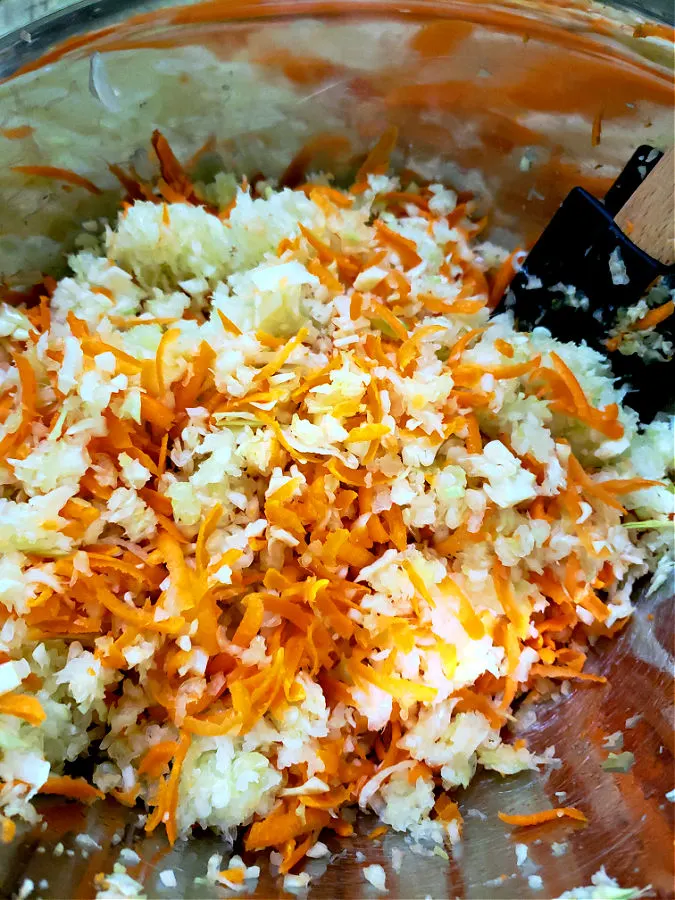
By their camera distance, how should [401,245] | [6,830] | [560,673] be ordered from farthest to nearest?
1. [401,245]
2. [560,673]
3. [6,830]

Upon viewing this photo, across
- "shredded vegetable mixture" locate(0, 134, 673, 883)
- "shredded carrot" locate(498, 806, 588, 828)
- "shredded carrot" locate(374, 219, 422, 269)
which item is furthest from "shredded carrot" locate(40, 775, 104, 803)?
"shredded carrot" locate(374, 219, 422, 269)

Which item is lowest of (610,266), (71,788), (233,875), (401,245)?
(233,875)

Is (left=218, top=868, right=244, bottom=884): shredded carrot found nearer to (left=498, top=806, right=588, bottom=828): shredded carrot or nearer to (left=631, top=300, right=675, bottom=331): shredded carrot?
(left=498, top=806, right=588, bottom=828): shredded carrot

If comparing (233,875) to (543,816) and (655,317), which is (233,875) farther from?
(655,317)

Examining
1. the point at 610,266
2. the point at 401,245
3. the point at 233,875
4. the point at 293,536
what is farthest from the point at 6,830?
the point at 610,266

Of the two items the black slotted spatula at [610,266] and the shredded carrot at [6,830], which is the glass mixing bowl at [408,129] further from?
the black slotted spatula at [610,266]

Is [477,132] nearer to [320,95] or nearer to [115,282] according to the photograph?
[320,95]

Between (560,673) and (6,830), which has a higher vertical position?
(6,830)

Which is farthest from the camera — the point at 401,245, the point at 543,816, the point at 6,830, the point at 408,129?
the point at 408,129
